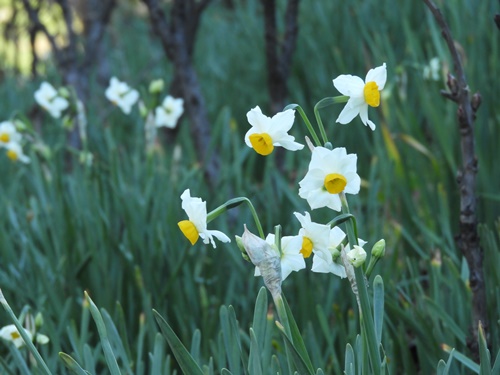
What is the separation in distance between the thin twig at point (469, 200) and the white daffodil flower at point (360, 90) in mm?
399

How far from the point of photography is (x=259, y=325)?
3.44ft

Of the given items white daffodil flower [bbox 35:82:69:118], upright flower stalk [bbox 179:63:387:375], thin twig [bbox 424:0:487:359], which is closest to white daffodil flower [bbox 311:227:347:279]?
upright flower stalk [bbox 179:63:387:375]

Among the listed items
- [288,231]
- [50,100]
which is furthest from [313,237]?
[50,100]

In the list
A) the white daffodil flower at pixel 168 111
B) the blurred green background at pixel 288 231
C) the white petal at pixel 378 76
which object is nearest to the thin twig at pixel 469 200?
the blurred green background at pixel 288 231

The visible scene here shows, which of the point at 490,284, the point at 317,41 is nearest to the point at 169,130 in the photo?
the point at 317,41

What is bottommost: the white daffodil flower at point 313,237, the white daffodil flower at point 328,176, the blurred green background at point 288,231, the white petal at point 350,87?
the blurred green background at point 288,231

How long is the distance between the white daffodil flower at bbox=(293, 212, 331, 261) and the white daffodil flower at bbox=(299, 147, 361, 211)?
2 cm

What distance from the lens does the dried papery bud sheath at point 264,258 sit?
88cm

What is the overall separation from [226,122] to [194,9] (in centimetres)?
41

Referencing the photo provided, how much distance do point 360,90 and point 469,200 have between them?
51 cm

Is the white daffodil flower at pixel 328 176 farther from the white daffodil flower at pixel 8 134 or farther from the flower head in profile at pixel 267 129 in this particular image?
the white daffodil flower at pixel 8 134

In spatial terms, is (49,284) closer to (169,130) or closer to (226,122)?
(226,122)

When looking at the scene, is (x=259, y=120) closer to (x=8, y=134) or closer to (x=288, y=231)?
(x=288, y=231)

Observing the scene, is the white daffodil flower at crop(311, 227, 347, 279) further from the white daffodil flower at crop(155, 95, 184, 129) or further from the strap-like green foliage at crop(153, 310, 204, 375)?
the white daffodil flower at crop(155, 95, 184, 129)
